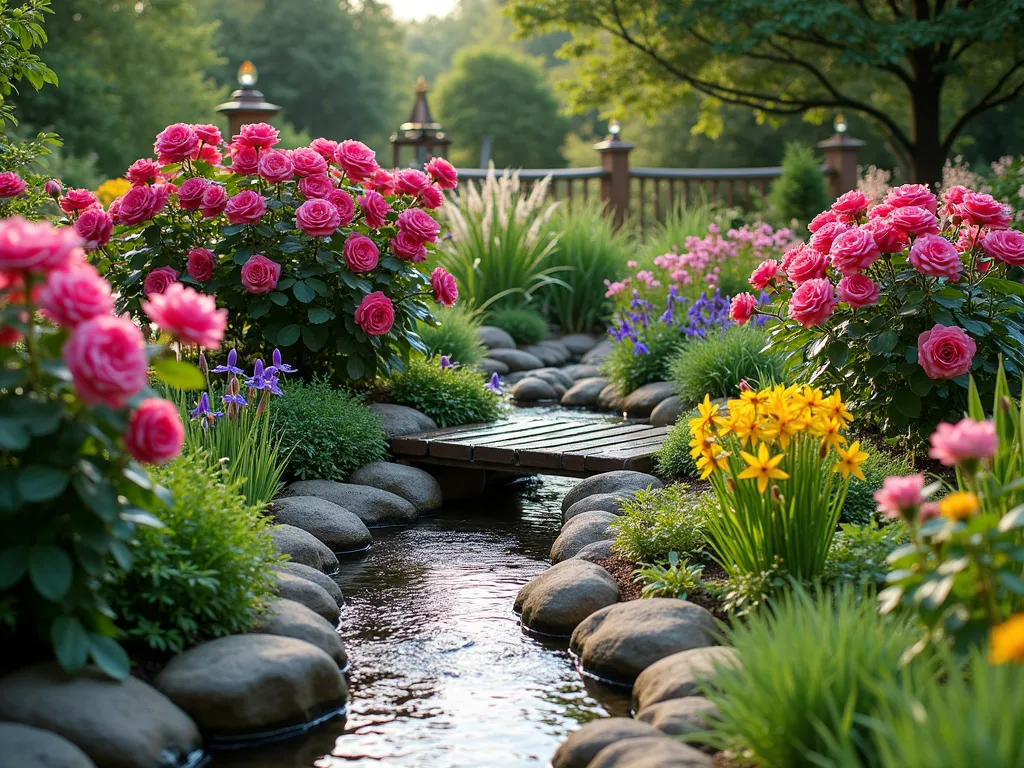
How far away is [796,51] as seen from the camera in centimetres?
1362

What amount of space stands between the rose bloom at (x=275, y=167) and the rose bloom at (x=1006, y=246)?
322 centimetres

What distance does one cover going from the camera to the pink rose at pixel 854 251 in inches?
164

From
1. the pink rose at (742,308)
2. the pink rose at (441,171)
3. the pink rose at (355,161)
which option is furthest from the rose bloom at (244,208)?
the pink rose at (742,308)

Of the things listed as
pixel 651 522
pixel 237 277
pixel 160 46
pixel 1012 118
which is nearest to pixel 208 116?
pixel 160 46

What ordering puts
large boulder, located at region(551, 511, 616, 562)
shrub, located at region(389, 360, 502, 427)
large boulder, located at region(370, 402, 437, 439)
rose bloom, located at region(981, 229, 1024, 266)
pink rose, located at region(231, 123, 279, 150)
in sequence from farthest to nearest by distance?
shrub, located at region(389, 360, 502, 427)
large boulder, located at region(370, 402, 437, 439)
pink rose, located at region(231, 123, 279, 150)
large boulder, located at region(551, 511, 616, 562)
rose bloom, located at region(981, 229, 1024, 266)

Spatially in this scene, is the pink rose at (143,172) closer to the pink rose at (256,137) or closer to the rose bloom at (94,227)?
the rose bloom at (94,227)

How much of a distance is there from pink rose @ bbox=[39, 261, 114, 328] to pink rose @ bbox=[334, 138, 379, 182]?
3.43 m

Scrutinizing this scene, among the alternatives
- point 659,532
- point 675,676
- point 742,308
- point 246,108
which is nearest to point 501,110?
point 246,108

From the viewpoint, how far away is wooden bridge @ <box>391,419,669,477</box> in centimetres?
560

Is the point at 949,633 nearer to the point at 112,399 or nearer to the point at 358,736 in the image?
the point at 358,736

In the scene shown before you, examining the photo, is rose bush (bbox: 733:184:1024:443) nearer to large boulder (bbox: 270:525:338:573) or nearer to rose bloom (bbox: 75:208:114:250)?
large boulder (bbox: 270:525:338:573)

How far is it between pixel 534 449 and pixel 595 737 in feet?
9.91

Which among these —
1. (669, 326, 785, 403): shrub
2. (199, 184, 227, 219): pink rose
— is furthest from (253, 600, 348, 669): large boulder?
(669, 326, 785, 403): shrub

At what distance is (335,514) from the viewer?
480cm
